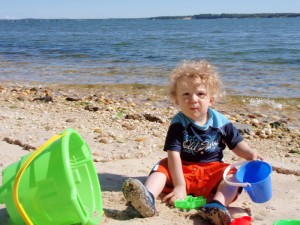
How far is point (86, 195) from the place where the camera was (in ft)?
9.28

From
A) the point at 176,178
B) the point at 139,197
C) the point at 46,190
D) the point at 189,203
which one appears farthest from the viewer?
the point at 176,178

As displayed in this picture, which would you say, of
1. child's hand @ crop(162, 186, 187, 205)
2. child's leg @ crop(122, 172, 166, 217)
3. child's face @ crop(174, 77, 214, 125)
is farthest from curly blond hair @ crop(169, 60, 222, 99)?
child's leg @ crop(122, 172, 166, 217)

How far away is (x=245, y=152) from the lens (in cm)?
311

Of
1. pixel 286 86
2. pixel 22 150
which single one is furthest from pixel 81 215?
pixel 286 86

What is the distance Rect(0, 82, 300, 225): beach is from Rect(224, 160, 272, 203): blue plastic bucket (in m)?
0.13

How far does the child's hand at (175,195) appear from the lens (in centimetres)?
279

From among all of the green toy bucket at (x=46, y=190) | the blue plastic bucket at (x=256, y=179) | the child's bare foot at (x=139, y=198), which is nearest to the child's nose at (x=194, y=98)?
the blue plastic bucket at (x=256, y=179)

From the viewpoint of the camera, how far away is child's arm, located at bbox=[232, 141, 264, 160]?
3051 millimetres

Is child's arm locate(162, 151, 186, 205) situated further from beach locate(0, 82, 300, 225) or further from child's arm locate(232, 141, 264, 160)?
child's arm locate(232, 141, 264, 160)

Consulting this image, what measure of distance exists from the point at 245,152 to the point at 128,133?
176cm

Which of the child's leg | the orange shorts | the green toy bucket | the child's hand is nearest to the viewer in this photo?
the green toy bucket

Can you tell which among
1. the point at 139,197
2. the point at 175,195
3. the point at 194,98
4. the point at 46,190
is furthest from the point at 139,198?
the point at 194,98

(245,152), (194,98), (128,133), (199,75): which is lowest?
(128,133)

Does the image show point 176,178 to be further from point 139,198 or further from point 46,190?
point 46,190
